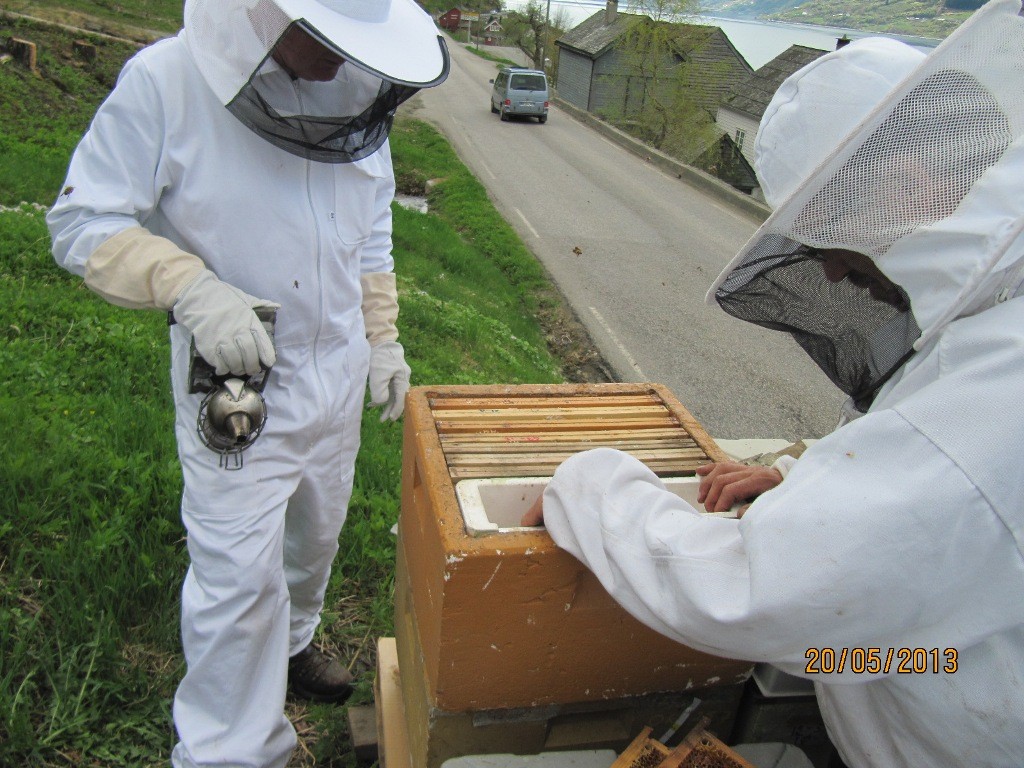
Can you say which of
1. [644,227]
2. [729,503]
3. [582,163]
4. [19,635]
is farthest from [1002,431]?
[582,163]

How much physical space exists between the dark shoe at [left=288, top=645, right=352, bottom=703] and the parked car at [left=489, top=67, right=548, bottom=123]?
20.9 metres

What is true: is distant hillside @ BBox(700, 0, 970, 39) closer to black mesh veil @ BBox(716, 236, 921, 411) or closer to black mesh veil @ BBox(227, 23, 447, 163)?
black mesh veil @ BBox(716, 236, 921, 411)

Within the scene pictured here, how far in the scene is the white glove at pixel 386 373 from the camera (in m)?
2.65

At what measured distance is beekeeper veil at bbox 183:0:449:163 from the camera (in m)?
1.78

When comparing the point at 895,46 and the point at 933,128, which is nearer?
the point at 933,128

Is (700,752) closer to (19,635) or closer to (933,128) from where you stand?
(933,128)

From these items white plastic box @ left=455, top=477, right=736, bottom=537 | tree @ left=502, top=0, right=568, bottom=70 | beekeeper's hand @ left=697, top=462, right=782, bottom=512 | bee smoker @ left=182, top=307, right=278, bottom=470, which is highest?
beekeeper's hand @ left=697, top=462, right=782, bottom=512

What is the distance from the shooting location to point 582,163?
16.9m

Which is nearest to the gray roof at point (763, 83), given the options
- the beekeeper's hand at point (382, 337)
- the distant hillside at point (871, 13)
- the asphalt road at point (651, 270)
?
the distant hillside at point (871, 13)

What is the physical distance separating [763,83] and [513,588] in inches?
1296

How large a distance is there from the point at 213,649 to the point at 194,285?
2.94ft

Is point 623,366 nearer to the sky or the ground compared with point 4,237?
nearer to the ground
